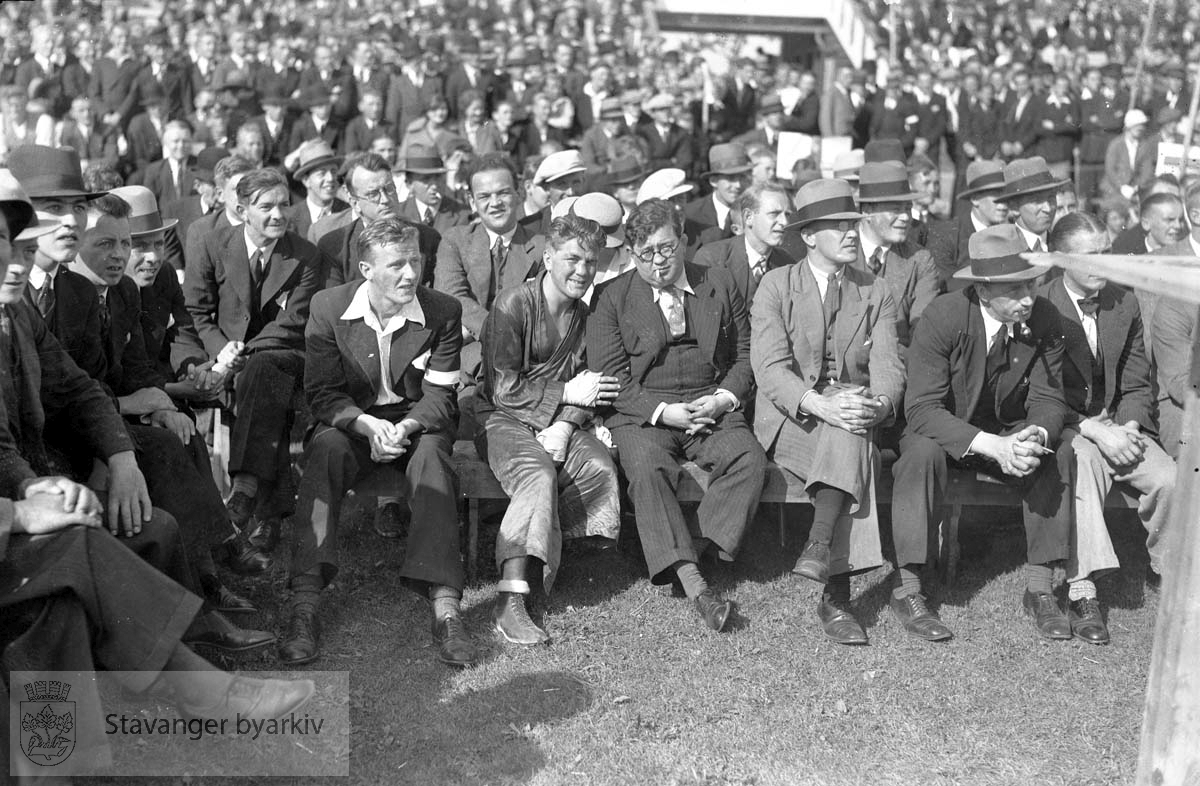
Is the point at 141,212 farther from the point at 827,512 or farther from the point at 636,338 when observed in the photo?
the point at 827,512

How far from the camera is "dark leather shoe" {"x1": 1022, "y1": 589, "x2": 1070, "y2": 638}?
5758mm

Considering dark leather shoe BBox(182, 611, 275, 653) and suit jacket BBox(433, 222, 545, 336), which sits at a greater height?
suit jacket BBox(433, 222, 545, 336)

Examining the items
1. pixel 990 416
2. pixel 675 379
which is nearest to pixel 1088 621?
pixel 990 416

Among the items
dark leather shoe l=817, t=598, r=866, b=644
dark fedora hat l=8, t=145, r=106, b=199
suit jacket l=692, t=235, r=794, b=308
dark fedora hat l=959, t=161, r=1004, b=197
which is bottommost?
dark leather shoe l=817, t=598, r=866, b=644

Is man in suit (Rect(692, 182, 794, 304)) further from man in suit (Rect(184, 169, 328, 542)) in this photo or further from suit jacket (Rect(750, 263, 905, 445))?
man in suit (Rect(184, 169, 328, 542))

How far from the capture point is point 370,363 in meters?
5.93

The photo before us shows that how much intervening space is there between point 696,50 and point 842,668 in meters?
16.2

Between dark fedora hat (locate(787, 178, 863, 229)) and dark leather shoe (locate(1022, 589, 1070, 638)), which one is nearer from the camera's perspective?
dark leather shoe (locate(1022, 589, 1070, 638))

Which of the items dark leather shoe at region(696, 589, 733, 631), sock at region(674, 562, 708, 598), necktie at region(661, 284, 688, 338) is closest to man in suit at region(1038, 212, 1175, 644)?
dark leather shoe at region(696, 589, 733, 631)

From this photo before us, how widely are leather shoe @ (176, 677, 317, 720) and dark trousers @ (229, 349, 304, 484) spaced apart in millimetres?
1913

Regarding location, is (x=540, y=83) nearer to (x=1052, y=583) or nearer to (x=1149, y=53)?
(x=1149, y=53)

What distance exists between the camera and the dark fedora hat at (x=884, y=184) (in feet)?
25.6

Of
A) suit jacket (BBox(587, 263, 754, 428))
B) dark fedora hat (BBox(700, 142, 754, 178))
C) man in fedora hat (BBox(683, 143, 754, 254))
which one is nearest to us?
suit jacket (BBox(587, 263, 754, 428))

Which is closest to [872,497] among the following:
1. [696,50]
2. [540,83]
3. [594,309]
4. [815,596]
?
[815,596]
